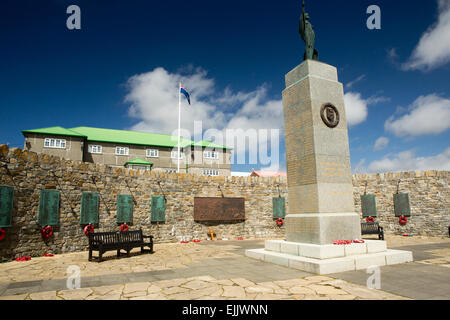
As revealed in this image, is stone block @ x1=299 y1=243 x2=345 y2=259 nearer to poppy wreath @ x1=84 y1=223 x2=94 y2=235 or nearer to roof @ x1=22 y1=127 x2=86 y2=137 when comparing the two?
poppy wreath @ x1=84 y1=223 x2=94 y2=235

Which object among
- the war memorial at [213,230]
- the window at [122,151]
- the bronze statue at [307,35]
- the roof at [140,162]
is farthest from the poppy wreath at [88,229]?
the window at [122,151]

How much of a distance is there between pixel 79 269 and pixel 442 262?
876cm

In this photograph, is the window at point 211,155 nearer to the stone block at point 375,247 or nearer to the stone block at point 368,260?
the stone block at point 375,247

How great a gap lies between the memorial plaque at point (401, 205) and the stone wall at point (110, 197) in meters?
5.70

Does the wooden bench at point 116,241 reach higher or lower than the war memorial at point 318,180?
lower

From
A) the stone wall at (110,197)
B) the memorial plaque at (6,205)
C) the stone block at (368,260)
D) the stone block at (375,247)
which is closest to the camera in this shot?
the stone block at (368,260)

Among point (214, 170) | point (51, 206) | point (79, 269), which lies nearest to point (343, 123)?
point (79, 269)

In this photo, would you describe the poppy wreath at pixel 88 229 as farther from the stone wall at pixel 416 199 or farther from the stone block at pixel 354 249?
the stone wall at pixel 416 199

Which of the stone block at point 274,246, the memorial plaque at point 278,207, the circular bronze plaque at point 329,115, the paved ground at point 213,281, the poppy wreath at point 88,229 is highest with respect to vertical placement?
the circular bronze plaque at point 329,115

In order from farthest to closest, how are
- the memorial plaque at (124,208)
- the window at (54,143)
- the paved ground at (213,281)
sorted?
1. the window at (54,143)
2. the memorial plaque at (124,208)
3. the paved ground at (213,281)

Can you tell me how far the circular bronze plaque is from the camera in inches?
282

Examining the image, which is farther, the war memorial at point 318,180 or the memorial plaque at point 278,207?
the memorial plaque at point 278,207

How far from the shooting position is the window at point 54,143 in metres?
27.3

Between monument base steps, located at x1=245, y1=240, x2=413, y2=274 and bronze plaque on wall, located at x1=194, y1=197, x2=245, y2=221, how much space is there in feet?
20.4
